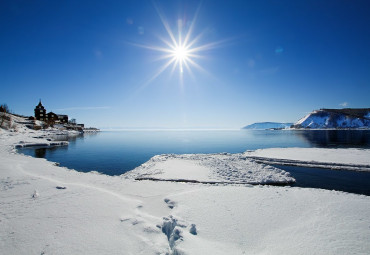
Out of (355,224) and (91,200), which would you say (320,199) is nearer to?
(355,224)

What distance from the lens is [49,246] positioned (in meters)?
4.78

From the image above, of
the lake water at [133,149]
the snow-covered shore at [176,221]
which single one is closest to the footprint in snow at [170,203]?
the snow-covered shore at [176,221]

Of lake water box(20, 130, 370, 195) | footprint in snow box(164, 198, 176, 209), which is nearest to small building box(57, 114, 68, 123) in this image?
lake water box(20, 130, 370, 195)

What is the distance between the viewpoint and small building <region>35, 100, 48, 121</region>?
132m

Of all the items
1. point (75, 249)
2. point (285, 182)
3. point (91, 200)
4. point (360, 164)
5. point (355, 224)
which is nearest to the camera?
point (75, 249)

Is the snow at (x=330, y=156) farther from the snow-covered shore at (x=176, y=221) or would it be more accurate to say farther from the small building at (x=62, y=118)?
the small building at (x=62, y=118)

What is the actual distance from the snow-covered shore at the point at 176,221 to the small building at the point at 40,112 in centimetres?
15940

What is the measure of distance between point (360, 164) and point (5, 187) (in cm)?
3273

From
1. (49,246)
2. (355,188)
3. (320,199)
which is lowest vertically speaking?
(355,188)

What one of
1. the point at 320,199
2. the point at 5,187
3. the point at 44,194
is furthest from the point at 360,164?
the point at 5,187

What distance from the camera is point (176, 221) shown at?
651cm

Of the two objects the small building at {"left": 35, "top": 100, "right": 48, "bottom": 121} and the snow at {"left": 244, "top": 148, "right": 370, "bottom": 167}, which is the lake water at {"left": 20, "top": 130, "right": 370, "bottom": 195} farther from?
the small building at {"left": 35, "top": 100, "right": 48, "bottom": 121}

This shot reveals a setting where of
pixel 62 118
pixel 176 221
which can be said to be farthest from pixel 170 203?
pixel 62 118

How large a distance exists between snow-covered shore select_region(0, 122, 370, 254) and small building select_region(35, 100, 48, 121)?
523 feet
